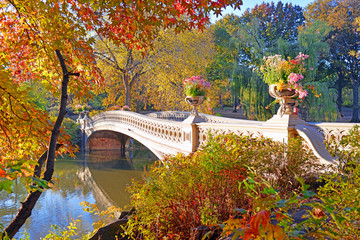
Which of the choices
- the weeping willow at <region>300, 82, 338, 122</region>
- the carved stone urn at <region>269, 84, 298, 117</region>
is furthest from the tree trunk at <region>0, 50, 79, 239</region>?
the weeping willow at <region>300, 82, 338, 122</region>

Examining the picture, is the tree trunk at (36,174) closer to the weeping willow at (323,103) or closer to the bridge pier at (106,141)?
the weeping willow at (323,103)

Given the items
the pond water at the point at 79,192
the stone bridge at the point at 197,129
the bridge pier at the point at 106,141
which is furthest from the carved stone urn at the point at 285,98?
the bridge pier at the point at 106,141

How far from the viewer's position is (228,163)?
3986mm

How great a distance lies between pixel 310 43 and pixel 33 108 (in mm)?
20037

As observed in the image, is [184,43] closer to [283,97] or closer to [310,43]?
[310,43]

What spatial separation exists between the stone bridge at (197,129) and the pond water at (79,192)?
2.43 metres

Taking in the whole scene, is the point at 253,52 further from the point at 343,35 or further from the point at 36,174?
the point at 36,174

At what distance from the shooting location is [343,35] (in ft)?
89.0

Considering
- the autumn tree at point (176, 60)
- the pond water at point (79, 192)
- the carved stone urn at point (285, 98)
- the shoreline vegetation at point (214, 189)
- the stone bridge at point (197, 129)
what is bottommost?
the pond water at point (79, 192)

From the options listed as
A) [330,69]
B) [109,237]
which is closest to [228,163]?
[109,237]

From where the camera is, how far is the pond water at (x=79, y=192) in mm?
9184

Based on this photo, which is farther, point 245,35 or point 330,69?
point 330,69

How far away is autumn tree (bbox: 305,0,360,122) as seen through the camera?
26547 mm

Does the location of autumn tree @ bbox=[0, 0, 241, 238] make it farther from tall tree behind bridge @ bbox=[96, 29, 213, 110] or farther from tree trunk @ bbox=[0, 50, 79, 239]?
tall tree behind bridge @ bbox=[96, 29, 213, 110]
